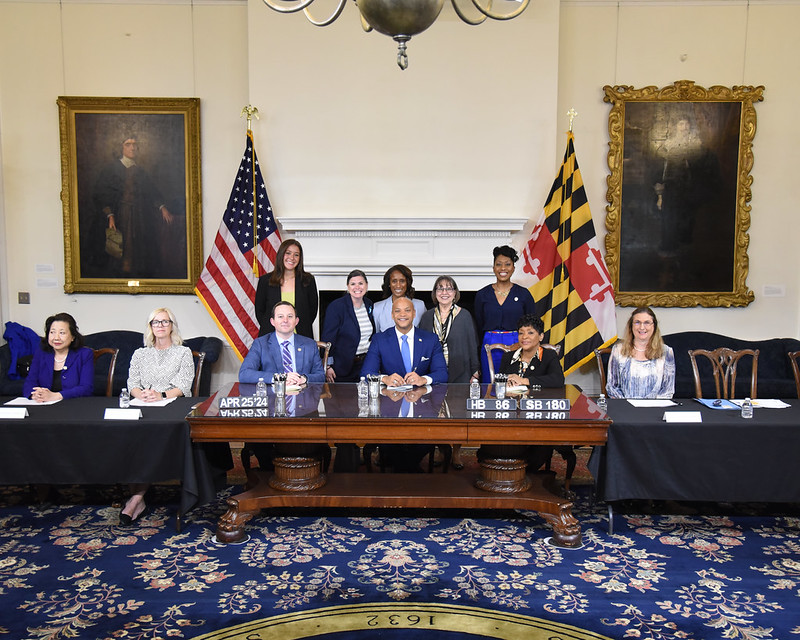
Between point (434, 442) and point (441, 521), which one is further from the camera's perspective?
point (441, 521)

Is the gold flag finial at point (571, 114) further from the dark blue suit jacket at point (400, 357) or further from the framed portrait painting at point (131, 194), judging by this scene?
the framed portrait painting at point (131, 194)

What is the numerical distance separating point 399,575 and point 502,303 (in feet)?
9.43

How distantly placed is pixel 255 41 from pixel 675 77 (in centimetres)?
436

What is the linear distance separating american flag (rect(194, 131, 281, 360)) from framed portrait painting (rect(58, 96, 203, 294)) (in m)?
0.64

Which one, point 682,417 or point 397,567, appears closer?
point 397,567

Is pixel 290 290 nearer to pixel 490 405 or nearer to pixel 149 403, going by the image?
pixel 149 403

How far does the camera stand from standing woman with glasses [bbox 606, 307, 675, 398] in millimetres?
4812

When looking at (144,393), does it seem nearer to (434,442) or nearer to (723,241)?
(434,442)

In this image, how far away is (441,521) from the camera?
4.38 m

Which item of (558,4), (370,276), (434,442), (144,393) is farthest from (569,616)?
(558,4)

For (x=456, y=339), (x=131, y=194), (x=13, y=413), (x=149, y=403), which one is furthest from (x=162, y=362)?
(x=131, y=194)

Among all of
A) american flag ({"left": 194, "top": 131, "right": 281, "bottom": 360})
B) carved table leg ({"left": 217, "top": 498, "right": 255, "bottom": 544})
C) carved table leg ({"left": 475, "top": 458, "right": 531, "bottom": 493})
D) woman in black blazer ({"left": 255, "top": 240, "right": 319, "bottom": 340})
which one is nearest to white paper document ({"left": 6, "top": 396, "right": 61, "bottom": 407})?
carved table leg ({"left": 217, "top": 498, "right": 255, "bottom": 544})

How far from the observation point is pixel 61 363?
492 cm

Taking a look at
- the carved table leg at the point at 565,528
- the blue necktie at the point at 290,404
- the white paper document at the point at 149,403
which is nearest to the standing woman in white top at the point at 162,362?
the white paper document at the point at 149,403
